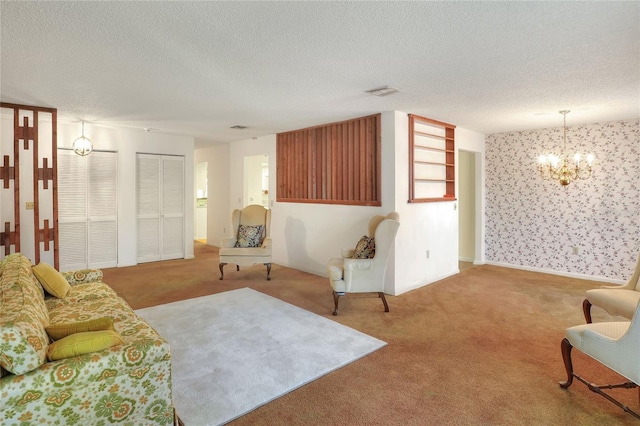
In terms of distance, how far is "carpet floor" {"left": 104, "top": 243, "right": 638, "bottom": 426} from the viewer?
2.07 meters

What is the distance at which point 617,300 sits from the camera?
282 centimetres

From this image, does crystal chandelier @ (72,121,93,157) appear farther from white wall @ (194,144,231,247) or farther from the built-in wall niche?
white wall @ (194,144,231,247)

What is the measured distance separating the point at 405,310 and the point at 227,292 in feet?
7.53

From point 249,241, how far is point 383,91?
3.15 metres

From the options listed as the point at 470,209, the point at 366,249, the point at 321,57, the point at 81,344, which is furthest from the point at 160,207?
the point at 470,209

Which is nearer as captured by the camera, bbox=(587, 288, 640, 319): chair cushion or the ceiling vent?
bbox=(587, 288, 640, 319): chair cushion

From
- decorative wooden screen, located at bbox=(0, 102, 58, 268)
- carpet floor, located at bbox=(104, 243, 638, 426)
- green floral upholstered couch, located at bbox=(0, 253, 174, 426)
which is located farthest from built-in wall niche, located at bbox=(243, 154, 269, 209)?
green floral upholstered couch, located at bbox=(0, 253, 174, 426)

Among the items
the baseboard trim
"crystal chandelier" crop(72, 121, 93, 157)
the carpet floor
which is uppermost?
"crystal chandelier" crop(72, 121, 93, 157)

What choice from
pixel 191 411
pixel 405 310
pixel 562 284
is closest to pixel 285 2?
pixel 191 411

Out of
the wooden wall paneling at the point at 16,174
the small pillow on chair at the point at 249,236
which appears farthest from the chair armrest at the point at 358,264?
the wooden wall paneling at the point at 16,174

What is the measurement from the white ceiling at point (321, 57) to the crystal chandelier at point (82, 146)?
0.86 metres

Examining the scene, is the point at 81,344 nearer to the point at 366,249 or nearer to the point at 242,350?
the point at 242,350

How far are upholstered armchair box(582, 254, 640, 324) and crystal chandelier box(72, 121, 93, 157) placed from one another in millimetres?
6625

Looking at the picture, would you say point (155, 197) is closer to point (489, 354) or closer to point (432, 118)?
point (432, 118)
